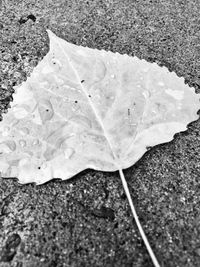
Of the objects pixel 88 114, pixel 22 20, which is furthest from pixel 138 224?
pixel 22 20

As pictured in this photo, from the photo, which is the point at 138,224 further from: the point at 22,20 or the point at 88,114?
the point at 22,20

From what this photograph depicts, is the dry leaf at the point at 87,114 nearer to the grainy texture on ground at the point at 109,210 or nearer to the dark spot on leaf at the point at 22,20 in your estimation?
the grainy texture on ground at the point at 109,210

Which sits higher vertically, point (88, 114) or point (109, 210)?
point (88, 114)

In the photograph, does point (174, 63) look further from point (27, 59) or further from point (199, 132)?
point (27, 59)

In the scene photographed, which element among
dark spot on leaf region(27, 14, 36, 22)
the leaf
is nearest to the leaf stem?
the leaf

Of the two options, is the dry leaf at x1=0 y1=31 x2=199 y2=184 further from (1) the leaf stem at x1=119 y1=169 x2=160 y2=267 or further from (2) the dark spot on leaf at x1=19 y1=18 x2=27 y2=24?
(2) the dark spot on leaf at x1=19 y1=18 x2=27 y2=24

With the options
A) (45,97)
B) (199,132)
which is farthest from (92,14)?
(199,132)

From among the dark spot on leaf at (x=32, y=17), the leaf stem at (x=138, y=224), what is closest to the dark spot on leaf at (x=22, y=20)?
the dark spot on leaf at (x=32, y=17)

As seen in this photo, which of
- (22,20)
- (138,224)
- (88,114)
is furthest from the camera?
(22,20)

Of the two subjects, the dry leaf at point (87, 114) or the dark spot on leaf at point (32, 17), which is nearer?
the dry leaf at point (87, 114)
